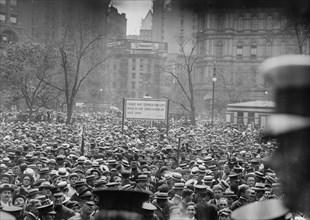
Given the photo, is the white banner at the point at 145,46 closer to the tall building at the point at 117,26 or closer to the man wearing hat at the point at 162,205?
the tall building at the point at 117,26

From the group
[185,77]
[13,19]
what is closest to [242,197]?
[185,77]

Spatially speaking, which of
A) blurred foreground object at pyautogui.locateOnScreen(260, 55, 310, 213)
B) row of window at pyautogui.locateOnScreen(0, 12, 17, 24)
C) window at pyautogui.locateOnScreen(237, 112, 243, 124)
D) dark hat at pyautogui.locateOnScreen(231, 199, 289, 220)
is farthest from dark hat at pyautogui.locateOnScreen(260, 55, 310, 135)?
row of window at pyautogui.locateOnScreen(0, 12, 17, 24)

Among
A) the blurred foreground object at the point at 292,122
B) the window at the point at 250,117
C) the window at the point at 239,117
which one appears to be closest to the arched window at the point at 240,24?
the window at the point at 239,117

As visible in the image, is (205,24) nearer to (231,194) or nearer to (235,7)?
(235,7)

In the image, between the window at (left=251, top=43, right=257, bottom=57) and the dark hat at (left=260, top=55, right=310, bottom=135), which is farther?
the window at (left=251, top=43, right=257, bottom=57)

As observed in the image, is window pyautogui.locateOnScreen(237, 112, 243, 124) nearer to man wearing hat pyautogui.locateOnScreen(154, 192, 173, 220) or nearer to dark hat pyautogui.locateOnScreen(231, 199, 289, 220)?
man wearing hat pyautogui.locateOnScreen(154, 192, 173, 220)

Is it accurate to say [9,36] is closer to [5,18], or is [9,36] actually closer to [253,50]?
[5,18]

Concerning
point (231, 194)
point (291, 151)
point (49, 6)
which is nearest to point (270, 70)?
point (291, 151)
